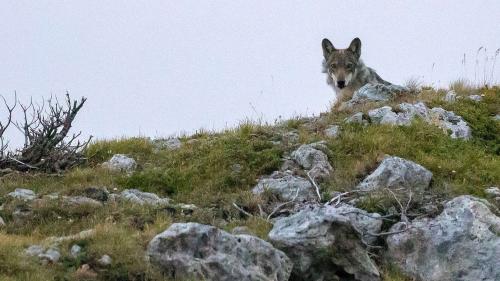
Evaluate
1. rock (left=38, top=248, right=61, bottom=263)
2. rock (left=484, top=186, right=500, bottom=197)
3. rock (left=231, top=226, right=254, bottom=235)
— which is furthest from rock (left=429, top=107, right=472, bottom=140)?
rock (left=38, top=248, right=61, bottom=263)

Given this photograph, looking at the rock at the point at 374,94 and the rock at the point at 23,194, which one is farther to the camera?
the rock at the point at 374,94

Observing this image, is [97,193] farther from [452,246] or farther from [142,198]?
[452,246]

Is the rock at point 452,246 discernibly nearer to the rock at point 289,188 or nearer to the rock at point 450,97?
the rock at point 289,188

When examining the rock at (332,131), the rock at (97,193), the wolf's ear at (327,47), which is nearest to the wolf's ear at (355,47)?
the wolf's ear at (327,47)

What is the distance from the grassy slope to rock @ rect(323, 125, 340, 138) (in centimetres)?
12

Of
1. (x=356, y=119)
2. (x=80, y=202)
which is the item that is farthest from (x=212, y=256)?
(x=356, y=119)

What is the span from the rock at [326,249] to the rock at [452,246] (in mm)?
642

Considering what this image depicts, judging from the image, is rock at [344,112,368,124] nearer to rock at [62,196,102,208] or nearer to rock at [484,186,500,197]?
rock at [484,186,500,197]

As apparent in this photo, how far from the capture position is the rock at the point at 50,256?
7.36 m

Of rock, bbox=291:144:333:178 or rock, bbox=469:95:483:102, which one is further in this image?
rock, bbox=469:95:483:102

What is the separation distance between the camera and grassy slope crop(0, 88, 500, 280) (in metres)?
Result: 7.80

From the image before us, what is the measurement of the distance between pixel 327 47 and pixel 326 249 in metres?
10.2

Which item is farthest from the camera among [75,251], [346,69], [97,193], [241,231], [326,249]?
[346,69]

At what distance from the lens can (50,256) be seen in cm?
741
